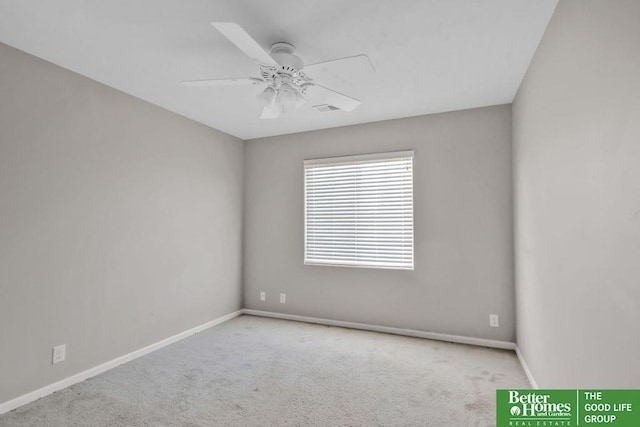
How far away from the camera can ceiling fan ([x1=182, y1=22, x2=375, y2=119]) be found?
1.87m

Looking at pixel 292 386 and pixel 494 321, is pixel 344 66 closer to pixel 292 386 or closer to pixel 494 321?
pixel 292 386

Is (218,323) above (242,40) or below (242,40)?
below

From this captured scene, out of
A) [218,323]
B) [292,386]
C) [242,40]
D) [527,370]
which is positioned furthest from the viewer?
[218,323]

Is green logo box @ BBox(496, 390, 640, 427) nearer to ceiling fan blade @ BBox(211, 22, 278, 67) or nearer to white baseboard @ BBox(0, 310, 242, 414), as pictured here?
ceiling fan blade @ BBox(211, 22, 278, 67)

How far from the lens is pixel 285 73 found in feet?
7.16

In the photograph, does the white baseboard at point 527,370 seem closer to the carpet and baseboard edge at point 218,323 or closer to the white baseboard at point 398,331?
the carpet and baseboard edge at point 218,323

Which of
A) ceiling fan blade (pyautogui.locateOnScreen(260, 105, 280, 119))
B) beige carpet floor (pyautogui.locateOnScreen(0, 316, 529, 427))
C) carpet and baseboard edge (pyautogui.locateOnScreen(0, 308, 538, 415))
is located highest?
ceiling fan blade (pyautogui.locateOnScreen(260, 105, 280, 119))

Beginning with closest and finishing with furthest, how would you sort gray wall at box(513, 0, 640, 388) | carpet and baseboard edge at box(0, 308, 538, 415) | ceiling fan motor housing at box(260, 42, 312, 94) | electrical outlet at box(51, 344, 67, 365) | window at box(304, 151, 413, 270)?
gray wall at box(513, 0, 640, 388), ceiling fan motor housing at box(260, 42, 312, 94), carpet and baseboard edge at box(0, 308, 538, 415), electrical outlet at box(51, 344, 67, 365), window at box(304, 151, 413, 270)

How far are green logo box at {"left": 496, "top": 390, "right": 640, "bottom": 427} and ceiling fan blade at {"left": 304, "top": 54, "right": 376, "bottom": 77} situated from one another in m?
1.88

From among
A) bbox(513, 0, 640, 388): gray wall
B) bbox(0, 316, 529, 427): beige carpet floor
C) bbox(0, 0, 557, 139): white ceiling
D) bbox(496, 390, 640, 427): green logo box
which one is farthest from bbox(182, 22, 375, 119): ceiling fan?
bbox(0, 316, 529, 427): beige carpet floor

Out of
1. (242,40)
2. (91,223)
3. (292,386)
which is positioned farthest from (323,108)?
(292,386)

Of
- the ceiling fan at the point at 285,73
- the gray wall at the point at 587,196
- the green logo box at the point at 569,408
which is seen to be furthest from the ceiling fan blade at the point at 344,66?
the green logo box at the point at 569,408

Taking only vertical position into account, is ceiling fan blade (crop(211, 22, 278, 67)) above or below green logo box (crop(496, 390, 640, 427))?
above

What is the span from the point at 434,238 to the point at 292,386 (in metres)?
2.17
